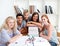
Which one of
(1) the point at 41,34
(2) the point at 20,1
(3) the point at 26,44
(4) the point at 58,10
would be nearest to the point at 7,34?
(3) the point at 26,44

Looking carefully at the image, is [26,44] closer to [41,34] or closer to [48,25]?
[41,34]

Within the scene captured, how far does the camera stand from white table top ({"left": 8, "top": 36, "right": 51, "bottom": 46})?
2525 mm

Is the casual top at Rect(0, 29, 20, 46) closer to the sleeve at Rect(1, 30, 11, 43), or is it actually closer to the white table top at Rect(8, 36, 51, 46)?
the sleeve at Rect(1, 30, 11, 43)

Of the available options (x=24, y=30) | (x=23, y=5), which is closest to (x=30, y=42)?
(x=24, y=30)

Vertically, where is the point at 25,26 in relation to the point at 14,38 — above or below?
above

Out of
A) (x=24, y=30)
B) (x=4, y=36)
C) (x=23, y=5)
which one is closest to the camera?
(x=4, y=36)

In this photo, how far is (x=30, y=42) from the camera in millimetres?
2568

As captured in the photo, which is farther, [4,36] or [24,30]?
[24,30]

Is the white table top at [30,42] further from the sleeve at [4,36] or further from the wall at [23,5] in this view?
the wall at [23,5]

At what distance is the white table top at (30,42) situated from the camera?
99.4 inches

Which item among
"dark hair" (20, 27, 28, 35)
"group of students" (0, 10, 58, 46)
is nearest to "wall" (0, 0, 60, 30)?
"group of students" (0, 10, 58, 46)

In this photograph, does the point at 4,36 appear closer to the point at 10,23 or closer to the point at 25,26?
the point at 10,23

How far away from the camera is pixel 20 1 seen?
298 centimetres

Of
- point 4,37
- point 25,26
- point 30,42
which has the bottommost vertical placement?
point 30,42
